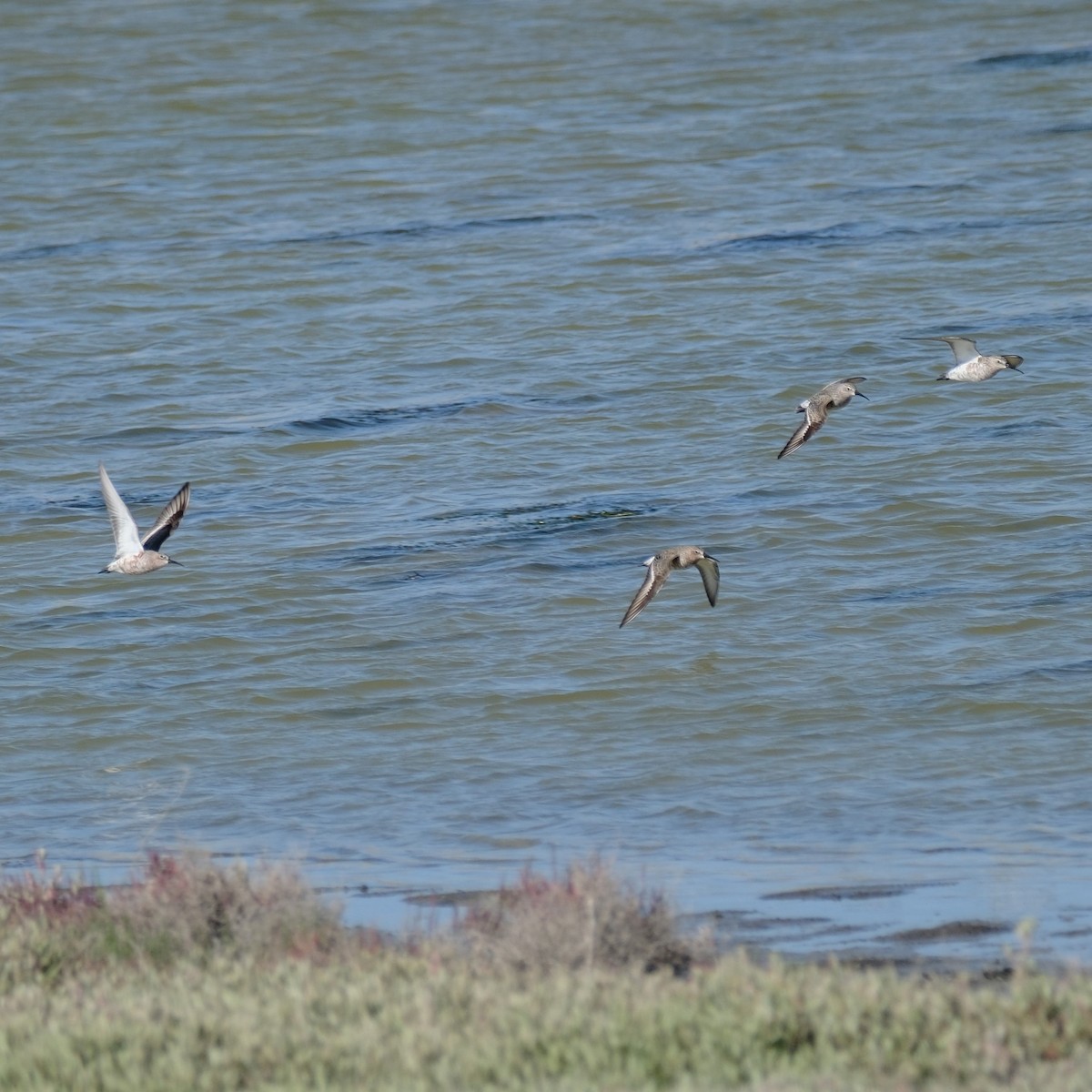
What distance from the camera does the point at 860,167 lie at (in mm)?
25250

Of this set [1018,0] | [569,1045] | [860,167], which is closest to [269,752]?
[569,1045]

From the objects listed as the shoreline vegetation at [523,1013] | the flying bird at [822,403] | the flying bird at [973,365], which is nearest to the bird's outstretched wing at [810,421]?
the flying bird at [822,403]

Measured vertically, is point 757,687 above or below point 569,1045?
below

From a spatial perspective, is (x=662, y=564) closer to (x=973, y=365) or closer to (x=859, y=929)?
(x=973, y=365)

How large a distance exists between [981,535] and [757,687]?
3.45m

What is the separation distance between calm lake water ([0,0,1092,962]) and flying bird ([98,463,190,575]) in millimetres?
829

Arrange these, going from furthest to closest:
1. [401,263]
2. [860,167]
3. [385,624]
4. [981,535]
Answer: [860,167] < [401,263] < [981,535] < [385,624]

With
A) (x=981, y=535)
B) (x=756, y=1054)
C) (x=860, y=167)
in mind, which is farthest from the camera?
(x=860, y=167)

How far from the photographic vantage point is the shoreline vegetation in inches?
216

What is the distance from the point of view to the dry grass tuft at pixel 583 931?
6402 mm

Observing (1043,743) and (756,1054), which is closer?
(756,1054)

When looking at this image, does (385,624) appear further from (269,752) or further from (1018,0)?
(1018,0)

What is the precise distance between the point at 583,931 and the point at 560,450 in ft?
35.3

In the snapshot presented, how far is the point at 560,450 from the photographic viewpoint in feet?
55.8
